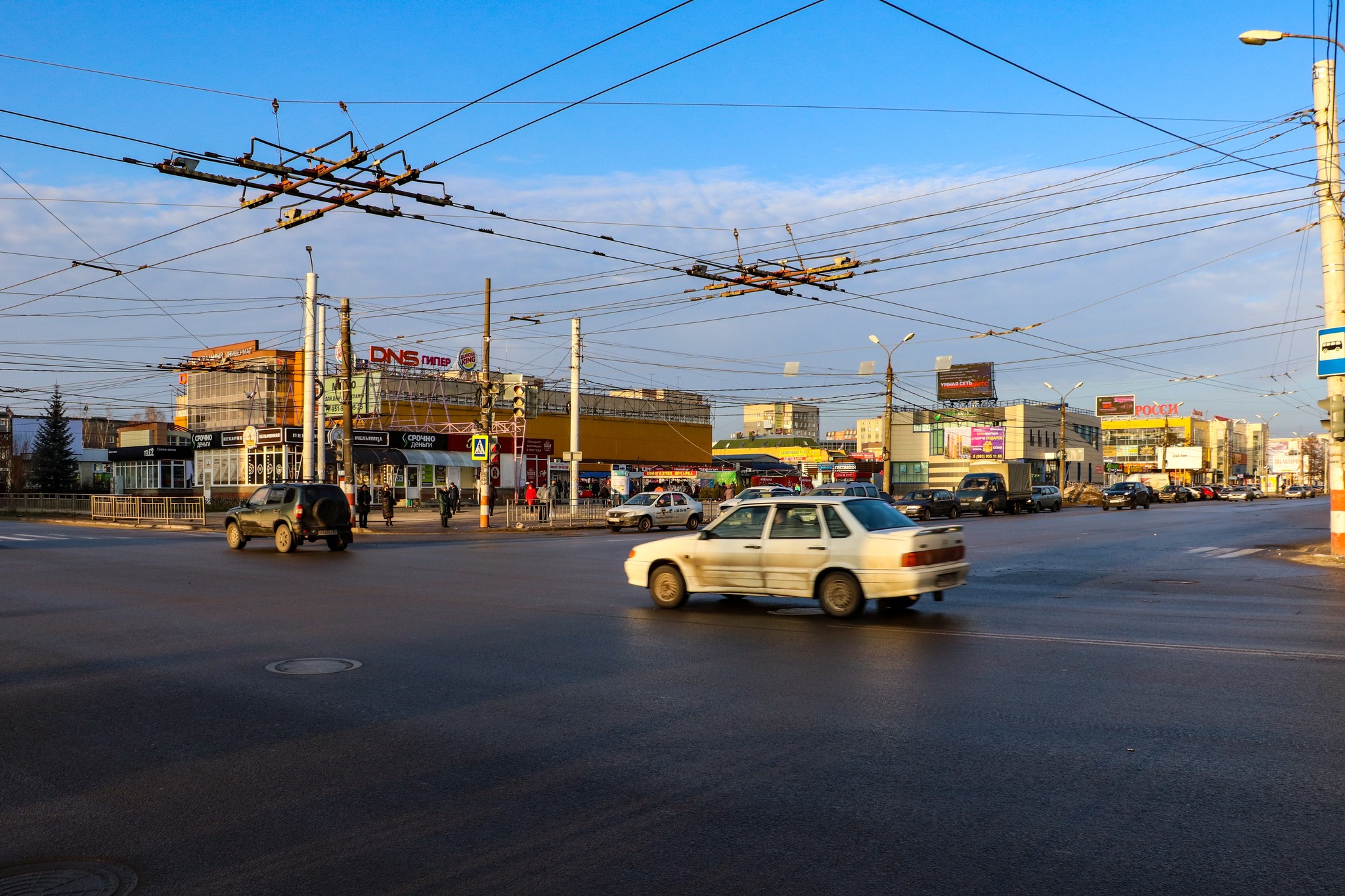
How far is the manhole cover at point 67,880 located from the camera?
4.28 metres

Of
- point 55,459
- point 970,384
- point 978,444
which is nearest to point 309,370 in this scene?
point 55,459

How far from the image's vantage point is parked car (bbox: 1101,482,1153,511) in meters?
60.3

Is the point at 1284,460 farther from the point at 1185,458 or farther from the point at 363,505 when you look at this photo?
the point at 363,505

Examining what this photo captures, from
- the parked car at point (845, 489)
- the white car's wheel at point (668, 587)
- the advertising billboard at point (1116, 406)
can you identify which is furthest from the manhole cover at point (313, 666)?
the advertising billboard at point (1116, 406)

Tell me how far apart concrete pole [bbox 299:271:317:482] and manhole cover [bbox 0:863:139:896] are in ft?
107

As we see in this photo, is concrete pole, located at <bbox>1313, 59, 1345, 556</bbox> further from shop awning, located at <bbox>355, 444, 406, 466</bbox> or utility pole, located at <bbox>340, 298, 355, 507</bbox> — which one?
shop awning, located at <bbox>355, 444, 406, 466</bbox>

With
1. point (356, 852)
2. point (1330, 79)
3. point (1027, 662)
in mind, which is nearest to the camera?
point (356, 852)

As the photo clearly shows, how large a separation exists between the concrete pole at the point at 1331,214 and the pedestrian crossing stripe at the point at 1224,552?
2709mm

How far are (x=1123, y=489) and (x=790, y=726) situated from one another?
59947 mm

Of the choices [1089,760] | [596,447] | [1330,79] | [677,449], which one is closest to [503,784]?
[1089,760]

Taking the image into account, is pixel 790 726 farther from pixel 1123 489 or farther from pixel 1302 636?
pixel 1123 489

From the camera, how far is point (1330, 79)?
807 inches

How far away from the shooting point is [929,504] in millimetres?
47719

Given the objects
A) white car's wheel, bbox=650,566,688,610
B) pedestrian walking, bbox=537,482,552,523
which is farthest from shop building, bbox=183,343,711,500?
white car's wheel, bbox=650,566,688,610
